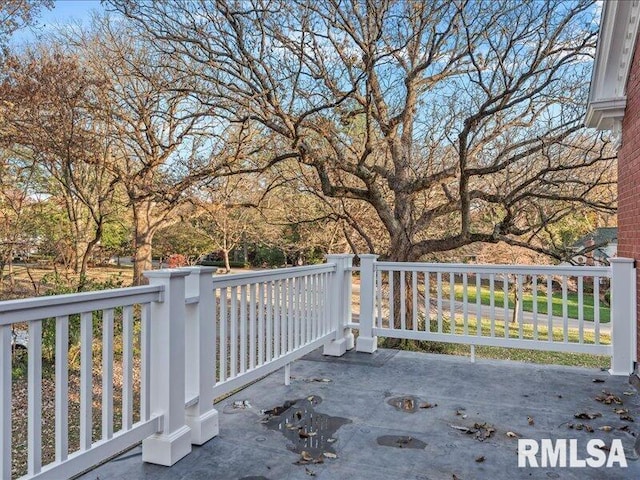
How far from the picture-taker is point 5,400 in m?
1.75

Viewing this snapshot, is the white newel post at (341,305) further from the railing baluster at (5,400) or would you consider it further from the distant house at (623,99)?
the railing baluster at (5,400)

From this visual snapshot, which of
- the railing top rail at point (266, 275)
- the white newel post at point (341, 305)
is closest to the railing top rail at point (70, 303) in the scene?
the railing top rail at point (266, 275)

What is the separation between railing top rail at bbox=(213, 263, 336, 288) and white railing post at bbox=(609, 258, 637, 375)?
2652 mm

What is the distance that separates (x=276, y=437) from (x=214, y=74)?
244 inches

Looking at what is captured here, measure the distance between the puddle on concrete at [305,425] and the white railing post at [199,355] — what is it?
17.7 inches

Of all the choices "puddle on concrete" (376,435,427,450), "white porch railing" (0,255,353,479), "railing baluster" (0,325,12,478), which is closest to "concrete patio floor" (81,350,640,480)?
"puddle on concrete" (376,435,427,450)

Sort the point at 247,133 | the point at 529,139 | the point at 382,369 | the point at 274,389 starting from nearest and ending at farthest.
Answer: the point at 274,389
the point at 382,369
the point at 529,139
the point at 247,133

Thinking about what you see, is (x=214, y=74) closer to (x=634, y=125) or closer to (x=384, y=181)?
(x=384, y=181)

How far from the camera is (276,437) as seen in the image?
9.54 ft

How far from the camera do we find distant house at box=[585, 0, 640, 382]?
4035 millimetres

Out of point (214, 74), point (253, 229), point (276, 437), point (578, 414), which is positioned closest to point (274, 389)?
point (276, 437)

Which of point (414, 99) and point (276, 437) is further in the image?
point (414, 99)

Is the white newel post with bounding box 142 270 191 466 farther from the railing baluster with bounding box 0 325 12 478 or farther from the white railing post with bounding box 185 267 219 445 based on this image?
the railing baluster with bounding box 0 325 12 478

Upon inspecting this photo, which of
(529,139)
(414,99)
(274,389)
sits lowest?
(274,389)
